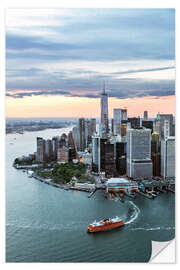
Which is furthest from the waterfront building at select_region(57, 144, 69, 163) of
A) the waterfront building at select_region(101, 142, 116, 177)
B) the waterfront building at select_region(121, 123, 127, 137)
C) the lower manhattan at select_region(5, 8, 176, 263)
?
the waterfront building at select_region(121, 123, 127, 137)

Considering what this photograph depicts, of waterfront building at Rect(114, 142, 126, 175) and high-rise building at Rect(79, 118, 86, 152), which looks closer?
high-rise building at Rect(79, 118, 86, 152)

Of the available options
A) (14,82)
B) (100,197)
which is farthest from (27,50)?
(100,197)

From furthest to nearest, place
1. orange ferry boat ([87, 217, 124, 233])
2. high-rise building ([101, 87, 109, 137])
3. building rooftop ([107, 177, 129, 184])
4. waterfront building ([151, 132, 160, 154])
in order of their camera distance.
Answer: waterfront building ([151, 132, 160, 154])
building rooftop ([107, 177, 129, 184])
high-rise building ([101, 87, 109, 137])
orange ferry boat ([87, 217, 124, 233])

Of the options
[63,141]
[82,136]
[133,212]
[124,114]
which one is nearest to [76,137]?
[82,136]

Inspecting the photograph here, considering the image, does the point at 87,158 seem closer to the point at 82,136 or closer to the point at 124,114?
the point at 82,136

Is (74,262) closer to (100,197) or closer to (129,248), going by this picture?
(129,248)

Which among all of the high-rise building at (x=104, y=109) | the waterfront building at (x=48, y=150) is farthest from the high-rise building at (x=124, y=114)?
the waterfront building at (x=48, y=150)

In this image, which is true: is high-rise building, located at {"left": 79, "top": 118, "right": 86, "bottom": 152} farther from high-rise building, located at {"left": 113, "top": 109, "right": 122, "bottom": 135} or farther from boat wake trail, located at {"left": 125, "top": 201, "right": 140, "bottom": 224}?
boat wake trail, located at {"left": 125, "top": 201, "right": 140, "bottom": 224}
